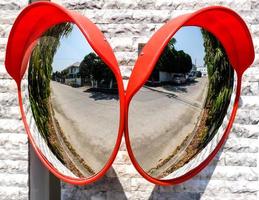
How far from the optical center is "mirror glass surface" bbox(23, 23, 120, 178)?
4.71ft

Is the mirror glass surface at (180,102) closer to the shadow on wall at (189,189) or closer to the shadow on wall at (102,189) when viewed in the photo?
the shadow on wall at (189,189)

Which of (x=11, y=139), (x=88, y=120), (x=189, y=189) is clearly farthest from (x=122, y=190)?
(x=11, y=139)

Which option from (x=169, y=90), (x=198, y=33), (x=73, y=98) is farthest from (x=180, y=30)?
(x=73, y=98)

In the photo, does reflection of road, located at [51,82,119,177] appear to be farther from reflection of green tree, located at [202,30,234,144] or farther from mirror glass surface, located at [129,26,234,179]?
reflection of green tree, located at [202,30,234,144]

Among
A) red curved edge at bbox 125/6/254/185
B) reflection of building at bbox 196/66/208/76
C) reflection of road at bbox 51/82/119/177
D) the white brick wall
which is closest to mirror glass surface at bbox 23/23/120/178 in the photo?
reflection of road at bbox 51/82/119/177

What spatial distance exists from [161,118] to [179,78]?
182 millimetres

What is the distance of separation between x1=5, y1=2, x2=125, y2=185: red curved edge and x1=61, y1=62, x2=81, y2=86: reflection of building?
0.17 meters

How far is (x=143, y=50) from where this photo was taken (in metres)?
1.41

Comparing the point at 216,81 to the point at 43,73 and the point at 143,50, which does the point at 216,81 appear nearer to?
the point at 143,50

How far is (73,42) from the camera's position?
145cm

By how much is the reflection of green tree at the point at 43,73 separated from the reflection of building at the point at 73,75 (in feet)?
0.35

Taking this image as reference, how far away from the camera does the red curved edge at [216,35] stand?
129cm

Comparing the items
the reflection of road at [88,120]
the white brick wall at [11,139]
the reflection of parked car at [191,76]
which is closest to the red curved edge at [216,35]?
the reflection of road at [88,120]

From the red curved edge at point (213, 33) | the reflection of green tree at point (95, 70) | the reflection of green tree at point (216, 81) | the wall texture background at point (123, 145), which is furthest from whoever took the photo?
the wall texture background at point (123, 145)
